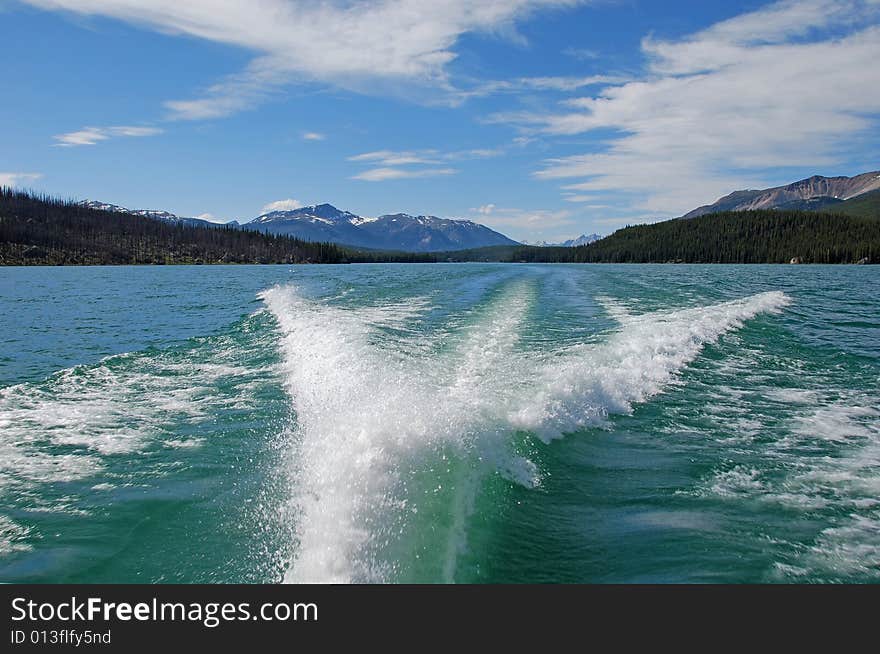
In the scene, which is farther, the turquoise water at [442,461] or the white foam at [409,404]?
the white foam at [409,404]

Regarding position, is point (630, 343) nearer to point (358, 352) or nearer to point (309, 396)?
point (358, 352)

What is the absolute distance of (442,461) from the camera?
6637mm

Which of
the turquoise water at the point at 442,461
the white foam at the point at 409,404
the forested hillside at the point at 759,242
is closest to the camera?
the turquoise water at the point at 442,461

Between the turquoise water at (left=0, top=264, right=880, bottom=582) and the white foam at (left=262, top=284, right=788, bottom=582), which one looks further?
the white foam at (left=262, top=284, right=788, bottom=582)

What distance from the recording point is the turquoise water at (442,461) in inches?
198

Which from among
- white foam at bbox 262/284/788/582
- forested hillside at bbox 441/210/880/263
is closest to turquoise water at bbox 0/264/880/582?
white foam at bbox 262/284/788/582

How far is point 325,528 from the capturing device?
5.15 metres

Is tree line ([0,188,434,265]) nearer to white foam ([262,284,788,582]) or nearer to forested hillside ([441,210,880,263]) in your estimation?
forested hillside ([441,210,880,263])

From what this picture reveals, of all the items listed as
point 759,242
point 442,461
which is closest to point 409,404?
point 442,461

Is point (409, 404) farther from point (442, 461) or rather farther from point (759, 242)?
point (759, 242)

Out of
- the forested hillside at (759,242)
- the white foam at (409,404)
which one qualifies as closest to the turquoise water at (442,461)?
the white foam at (409,404)

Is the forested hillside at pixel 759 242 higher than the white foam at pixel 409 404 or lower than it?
higher

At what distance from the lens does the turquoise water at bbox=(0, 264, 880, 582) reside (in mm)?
5039

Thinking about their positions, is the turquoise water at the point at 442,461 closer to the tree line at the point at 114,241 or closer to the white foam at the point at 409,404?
the white foam at the point at 409,404
